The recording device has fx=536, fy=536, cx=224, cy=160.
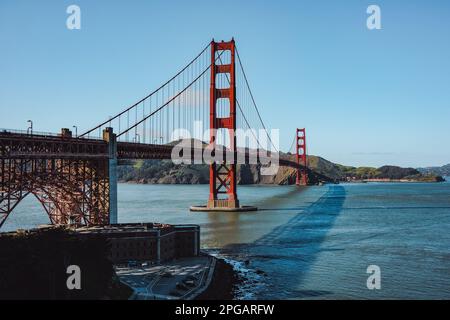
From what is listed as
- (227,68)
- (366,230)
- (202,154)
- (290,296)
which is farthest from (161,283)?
(227,68)

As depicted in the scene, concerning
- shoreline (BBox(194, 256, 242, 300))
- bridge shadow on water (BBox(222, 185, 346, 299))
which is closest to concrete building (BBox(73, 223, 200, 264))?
shoreline (BBox(194, 256, 242, 300))

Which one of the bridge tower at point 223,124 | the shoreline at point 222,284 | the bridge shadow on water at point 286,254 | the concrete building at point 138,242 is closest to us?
the shoreline at point 222,284

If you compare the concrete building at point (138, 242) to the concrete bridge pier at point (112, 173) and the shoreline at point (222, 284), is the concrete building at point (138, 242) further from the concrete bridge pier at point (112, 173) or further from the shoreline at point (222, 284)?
the concrete bridge pier at point (112, 173)

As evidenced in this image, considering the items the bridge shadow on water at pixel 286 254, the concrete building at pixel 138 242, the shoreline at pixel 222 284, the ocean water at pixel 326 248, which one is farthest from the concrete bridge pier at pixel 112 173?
the shoreline at pixel 222 284

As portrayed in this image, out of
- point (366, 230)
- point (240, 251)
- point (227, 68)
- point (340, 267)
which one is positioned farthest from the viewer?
point (227, 68)

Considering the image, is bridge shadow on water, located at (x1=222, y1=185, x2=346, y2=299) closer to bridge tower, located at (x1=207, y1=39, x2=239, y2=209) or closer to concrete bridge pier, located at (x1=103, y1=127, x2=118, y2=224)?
concrete bridge pier, located at (x1=103, y1=127, x2=118, y2=224)
